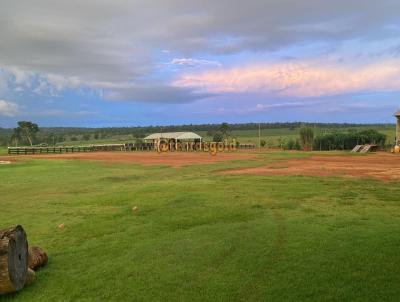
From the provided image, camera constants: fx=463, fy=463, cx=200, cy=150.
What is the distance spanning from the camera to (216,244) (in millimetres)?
7590

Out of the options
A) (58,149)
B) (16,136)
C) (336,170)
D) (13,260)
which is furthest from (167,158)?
(16,136)

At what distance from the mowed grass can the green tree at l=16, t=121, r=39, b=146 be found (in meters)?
79.8

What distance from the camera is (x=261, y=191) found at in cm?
1362

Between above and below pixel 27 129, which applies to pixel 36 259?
below

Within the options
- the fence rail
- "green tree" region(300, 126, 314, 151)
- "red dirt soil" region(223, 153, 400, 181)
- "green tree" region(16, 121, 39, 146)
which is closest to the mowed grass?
"red dirt soil" region(223, 153, 400, 181)

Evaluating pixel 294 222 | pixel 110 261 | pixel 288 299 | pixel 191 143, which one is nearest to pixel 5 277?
pixel 110 261

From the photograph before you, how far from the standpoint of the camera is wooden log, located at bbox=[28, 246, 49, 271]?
6621mm

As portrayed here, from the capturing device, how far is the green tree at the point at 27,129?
8856cm

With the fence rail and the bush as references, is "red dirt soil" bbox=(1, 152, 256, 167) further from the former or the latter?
the bush

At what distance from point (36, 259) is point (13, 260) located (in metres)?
1.12

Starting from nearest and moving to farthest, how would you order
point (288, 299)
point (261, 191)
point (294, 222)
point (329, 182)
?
point (288, 299)
point (294, 222)
point (261, 191)
point (329, 182)

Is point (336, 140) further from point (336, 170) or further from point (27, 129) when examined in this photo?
point (27, 129)

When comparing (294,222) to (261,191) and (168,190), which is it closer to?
(261,191)

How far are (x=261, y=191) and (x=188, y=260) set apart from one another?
7080 millimetres
